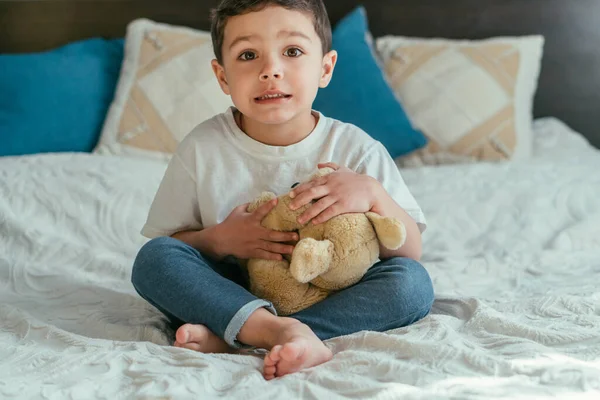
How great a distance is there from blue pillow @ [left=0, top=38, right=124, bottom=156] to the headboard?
0.28m

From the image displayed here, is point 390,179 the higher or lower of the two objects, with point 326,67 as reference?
lower

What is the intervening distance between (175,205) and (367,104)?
995mm

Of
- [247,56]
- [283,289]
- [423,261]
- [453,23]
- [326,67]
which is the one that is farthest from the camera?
[453,23]

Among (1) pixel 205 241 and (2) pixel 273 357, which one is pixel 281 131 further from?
(2) pixel 273 357

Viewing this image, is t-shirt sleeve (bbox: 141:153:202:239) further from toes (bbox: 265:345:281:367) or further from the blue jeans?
toes (bbox: 265:345:281:367)

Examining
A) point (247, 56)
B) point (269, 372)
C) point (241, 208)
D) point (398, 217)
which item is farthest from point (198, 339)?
point (247, 56)

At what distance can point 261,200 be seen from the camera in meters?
1.31

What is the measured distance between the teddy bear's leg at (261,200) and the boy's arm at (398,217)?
0.56 feet

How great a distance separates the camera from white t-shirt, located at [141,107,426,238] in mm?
1388

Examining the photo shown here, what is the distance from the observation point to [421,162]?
7.48 feet

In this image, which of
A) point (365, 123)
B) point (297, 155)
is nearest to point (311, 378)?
point (297, 155)

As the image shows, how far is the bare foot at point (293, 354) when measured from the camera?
1.04 meters

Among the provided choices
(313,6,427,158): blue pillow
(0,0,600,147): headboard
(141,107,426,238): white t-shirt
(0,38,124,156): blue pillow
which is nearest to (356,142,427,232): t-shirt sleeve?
(141,107,426,238): white t-shirt

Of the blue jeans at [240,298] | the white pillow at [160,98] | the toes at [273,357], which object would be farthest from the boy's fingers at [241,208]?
the white pillow at [160,98]
